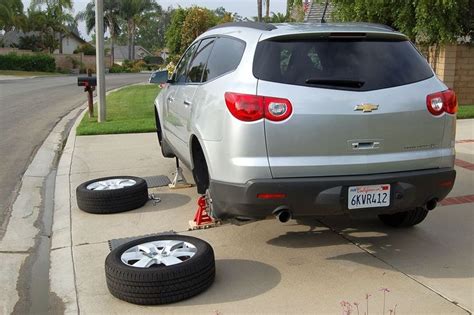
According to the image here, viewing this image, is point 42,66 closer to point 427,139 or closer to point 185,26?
point 185,26

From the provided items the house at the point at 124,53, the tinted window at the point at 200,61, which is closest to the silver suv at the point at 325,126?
the tinted window at the point at 200,61

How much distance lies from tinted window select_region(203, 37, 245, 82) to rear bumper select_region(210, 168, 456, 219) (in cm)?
103

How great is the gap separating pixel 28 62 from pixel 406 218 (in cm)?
5098

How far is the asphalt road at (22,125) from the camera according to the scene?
26.4 ft

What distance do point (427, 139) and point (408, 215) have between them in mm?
1198

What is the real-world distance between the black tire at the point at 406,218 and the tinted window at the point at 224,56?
7.24ft

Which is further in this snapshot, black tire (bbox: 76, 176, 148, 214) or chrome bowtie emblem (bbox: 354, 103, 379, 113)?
black tire (bbox: 76, 176, 148, 214)

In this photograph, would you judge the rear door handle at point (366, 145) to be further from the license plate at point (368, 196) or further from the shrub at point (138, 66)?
the shrub at point (138, 66)

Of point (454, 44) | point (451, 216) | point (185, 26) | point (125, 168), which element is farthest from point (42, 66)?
point (451, 216)

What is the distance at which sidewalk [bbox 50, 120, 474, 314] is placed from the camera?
3828 millimetres

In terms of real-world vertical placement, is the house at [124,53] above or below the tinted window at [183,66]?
above

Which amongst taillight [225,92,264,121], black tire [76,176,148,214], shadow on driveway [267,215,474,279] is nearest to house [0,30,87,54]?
black tire [76,176,148,214]

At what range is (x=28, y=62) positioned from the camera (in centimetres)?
5059

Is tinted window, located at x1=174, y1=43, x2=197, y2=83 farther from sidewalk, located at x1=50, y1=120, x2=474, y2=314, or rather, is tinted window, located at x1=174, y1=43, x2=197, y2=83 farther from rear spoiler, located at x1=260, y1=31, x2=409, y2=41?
rear spoiler, located at x1=260, y1=31, x2=409, y2=41
